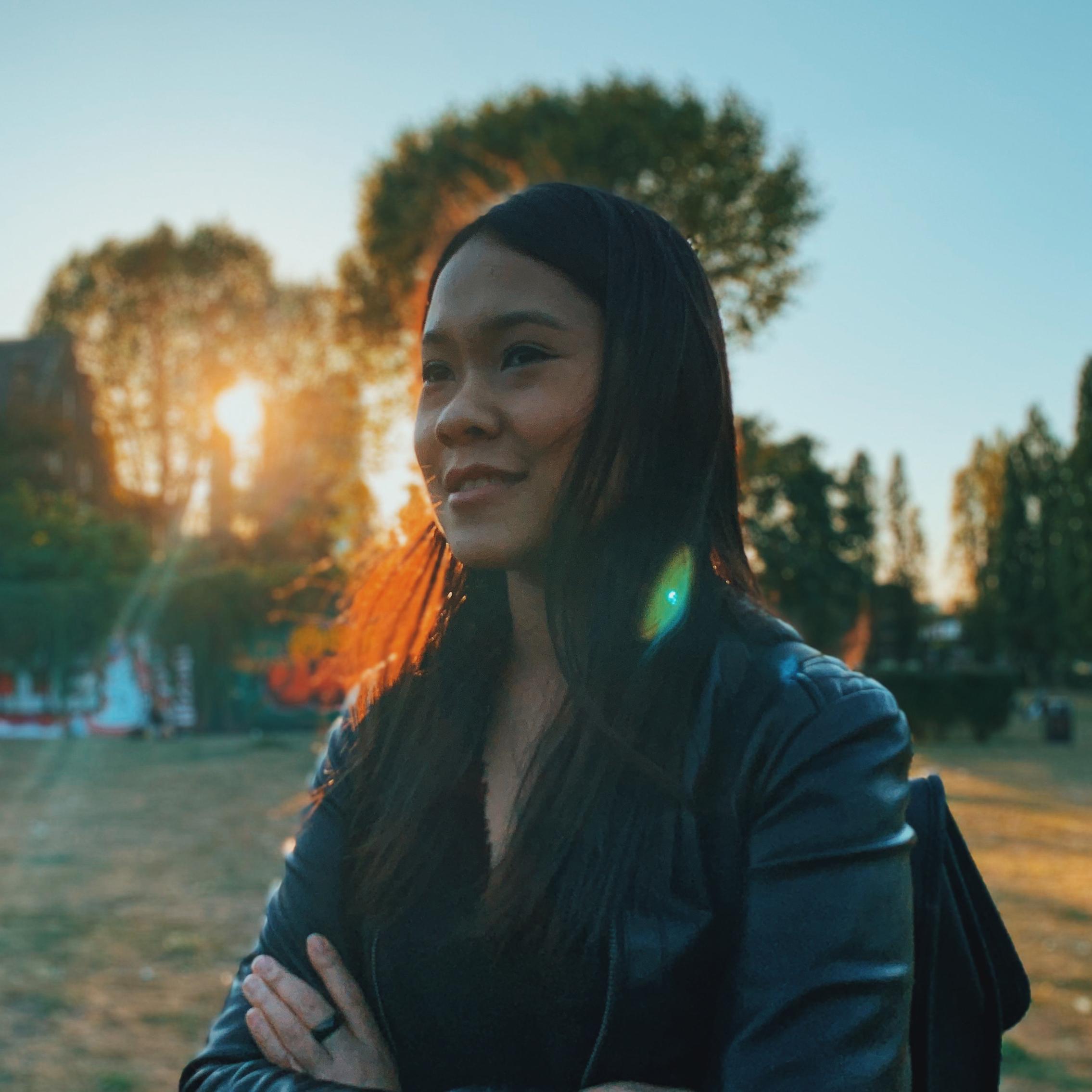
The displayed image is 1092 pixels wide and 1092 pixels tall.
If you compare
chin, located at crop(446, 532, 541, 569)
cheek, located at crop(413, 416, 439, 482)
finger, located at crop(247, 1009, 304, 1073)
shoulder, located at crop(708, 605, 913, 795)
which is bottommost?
finger, located at crop(247, 1009, 304, 1073)

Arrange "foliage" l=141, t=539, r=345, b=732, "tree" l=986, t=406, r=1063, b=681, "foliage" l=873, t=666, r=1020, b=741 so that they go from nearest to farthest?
"foliage" l=873, t=666, r=1020, b=741, "foliage" l=141, t=539, r=345, b=732, "tree" l=986, t=406, r=1063, b=681

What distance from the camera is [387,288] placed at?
20031 millimetres

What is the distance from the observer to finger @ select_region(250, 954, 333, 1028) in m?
1.70

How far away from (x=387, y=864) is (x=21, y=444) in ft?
119

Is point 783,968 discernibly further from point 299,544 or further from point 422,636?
point 299,544

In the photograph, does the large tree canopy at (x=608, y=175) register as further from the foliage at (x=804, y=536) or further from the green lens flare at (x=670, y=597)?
the green lens flare at (x=670, y=597)

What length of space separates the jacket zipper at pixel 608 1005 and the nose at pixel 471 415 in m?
0.66

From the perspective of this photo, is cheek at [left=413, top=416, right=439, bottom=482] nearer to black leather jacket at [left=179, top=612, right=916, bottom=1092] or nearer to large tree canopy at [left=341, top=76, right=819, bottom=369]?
black leather jacket at [left=179, top=612, right=916, bottom=1092]

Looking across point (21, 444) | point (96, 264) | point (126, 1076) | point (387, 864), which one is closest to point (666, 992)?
point (387, 864)

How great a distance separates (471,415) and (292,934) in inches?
33.5

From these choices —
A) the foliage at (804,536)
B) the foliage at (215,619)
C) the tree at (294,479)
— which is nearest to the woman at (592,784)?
the foliage at (804,536)

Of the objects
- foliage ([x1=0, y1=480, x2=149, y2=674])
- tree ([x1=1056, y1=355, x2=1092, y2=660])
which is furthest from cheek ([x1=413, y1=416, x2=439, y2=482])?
tree ([x1=1056, y1=355, x2=1092, y2=660])

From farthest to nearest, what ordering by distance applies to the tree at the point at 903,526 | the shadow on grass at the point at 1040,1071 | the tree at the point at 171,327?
the tree at the point at 903,526
the tree at the point at 171,327
the shadow on grass at the point at 1040,1071

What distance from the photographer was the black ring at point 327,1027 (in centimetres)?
168
